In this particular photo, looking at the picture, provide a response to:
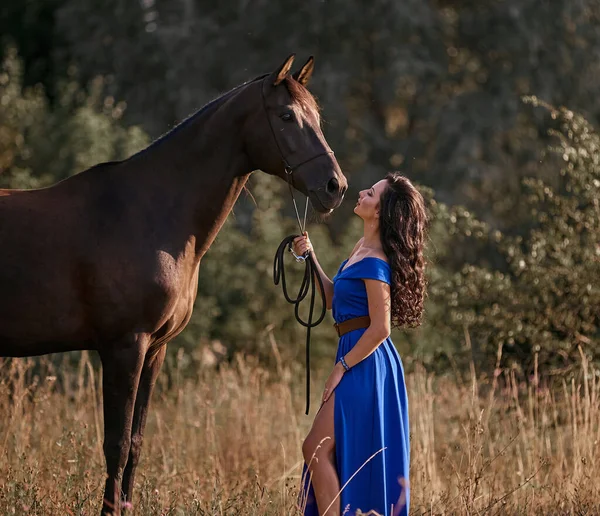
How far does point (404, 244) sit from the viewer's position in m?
4.54

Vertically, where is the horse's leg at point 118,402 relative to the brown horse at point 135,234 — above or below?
below

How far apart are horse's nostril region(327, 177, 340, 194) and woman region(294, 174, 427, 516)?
25 centimetres

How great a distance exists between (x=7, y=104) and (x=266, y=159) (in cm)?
982

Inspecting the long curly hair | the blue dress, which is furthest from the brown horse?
the blue dress

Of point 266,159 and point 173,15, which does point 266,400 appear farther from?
point 173,15

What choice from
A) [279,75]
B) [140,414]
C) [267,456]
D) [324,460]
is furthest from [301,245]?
[267,456]

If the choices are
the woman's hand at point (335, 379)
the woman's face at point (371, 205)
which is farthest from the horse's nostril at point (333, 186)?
the woman's hand at point (335, 379)

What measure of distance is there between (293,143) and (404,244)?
0.70 meters

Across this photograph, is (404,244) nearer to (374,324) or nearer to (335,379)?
(374,324)

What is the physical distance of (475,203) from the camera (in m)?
17.7

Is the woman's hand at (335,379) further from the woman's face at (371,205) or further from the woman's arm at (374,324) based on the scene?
the woman's face at (371,205)

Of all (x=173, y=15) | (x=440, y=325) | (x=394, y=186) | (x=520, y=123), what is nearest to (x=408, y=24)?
(x=520, y=123)

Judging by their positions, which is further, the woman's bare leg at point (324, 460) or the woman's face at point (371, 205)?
the woman's face at point (371, 205)

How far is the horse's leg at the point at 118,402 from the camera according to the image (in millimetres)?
4500
